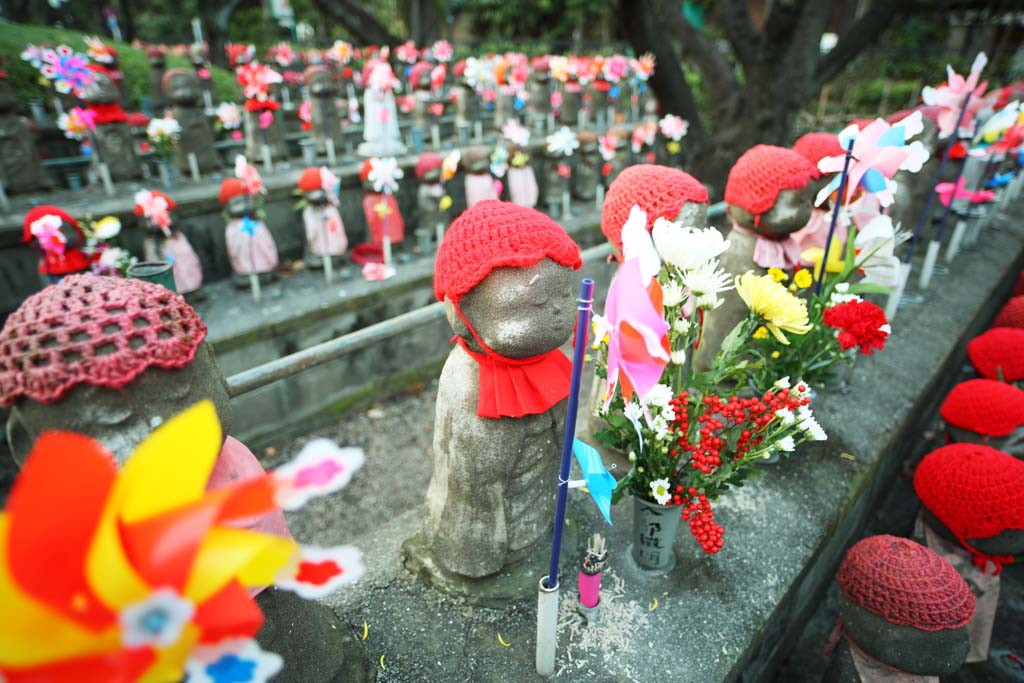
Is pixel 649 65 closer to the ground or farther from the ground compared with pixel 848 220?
farther from the ground

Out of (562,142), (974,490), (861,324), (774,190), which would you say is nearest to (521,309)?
(861,324)

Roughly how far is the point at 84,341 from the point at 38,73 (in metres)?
8.05

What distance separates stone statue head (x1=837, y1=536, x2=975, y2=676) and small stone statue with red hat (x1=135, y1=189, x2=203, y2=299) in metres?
3.93

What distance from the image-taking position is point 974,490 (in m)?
2.12

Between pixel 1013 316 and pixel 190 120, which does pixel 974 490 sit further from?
pixel 190 120

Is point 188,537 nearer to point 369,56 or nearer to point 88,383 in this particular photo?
point 88,383

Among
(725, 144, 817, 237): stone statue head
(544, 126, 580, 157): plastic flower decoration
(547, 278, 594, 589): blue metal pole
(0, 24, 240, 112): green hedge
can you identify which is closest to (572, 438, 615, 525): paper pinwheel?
(547, 278, 594, 589): blue metal pole

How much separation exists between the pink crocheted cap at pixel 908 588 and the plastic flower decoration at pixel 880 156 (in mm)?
1188

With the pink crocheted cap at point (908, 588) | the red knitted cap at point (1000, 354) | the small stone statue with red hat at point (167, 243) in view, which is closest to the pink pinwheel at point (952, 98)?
the red knitted cap at point (1000, 354)

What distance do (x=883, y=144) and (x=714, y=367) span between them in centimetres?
102

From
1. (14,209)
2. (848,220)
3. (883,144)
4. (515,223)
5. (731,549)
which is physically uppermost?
(883,144)

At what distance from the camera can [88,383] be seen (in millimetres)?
1011

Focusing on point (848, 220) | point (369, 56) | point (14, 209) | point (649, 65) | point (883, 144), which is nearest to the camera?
point (883, 144)

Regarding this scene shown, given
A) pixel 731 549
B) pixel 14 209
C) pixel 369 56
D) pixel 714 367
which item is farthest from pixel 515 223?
pixel 369 56
